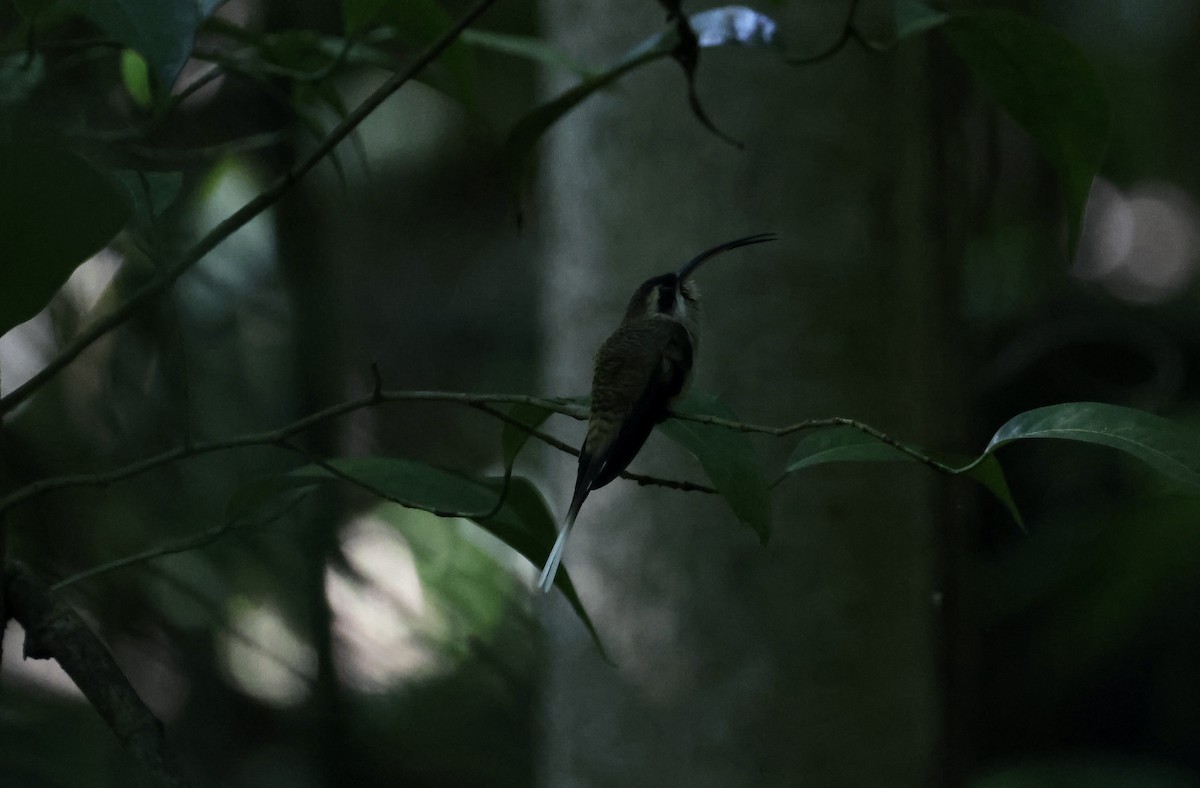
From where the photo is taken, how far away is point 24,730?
1.37m

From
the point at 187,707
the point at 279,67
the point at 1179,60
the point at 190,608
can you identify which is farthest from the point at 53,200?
the point at 1179,60

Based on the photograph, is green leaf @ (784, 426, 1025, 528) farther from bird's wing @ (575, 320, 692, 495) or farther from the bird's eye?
the bird's eye

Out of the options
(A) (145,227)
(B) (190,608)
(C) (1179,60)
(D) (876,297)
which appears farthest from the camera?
(C) (1179,60)

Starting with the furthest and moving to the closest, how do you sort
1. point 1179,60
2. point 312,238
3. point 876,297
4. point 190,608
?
point 1179,60
point 312,238
point 190,608
point 876,297

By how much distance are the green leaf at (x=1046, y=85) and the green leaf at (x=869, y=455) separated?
23 cm

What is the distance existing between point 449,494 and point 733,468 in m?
0.14

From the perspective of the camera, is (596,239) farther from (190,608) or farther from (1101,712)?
(1101,712)

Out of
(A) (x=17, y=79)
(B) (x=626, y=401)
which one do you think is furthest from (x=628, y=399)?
(A) (x=17, y=79)

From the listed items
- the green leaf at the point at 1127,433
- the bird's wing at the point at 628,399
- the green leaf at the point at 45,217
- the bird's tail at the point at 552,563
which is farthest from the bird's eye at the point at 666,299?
the green leaf at the point at 45,217

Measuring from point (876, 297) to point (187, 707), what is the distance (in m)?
1.46

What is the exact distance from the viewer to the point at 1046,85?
691 millimetres

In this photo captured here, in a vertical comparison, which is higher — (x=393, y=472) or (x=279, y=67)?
(x=279, y=67)

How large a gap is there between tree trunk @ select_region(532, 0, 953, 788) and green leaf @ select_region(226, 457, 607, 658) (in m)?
0.53

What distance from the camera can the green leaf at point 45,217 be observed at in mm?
417
